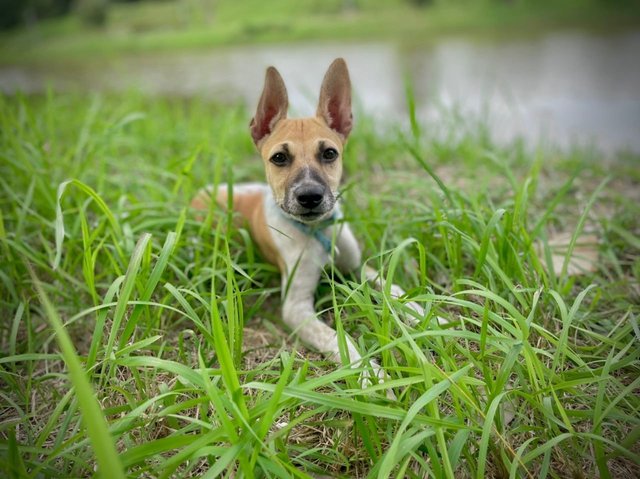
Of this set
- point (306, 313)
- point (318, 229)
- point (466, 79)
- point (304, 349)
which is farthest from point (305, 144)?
point (466, 79)

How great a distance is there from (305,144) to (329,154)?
154 mm

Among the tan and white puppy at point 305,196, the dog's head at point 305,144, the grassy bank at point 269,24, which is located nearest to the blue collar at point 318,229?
the tan and white puppy at point 305,196

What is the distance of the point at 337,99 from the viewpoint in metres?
2.75

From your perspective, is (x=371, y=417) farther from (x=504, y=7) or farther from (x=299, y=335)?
(x=504, y=7)

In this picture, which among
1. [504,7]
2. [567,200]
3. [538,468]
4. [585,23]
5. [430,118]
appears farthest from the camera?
[504,7]

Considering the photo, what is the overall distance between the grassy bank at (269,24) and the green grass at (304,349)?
8.70m

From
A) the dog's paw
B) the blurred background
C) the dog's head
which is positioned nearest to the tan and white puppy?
the dog's head

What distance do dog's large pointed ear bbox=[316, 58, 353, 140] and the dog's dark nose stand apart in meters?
0.72

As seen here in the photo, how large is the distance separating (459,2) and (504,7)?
117cm

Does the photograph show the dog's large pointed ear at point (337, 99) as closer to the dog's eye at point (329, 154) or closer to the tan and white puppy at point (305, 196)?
the tan and white puppy at point (305, 196)

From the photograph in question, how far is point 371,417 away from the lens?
1.55 m

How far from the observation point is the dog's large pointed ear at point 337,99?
103 inches

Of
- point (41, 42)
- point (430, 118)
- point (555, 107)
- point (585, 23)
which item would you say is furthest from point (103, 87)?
point (585, 23)

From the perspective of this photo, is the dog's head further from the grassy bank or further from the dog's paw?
the grassy bank
